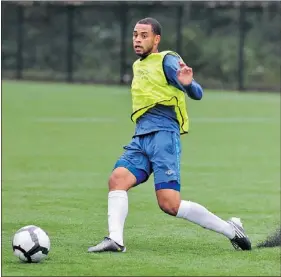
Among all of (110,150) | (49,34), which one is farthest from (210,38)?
(110,150)

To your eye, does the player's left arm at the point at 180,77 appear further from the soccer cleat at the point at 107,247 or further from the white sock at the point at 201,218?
the soccer cleat at the point at 107,247

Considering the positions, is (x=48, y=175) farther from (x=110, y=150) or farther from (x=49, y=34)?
(x=49, y=34)

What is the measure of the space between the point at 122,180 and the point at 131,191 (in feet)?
15.8

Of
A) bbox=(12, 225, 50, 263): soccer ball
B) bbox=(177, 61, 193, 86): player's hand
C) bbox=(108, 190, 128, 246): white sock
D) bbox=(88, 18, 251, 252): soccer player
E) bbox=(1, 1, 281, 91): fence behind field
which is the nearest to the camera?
bbox=(12, 225, 50, 263): soccer ball

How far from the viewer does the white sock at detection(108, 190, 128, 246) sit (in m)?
8.54

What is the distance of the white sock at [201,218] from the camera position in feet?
28.6

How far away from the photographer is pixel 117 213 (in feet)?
28.3

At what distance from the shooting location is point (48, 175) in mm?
14883

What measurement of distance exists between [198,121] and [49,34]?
1640 centimetres

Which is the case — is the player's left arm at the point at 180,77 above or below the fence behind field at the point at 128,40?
above

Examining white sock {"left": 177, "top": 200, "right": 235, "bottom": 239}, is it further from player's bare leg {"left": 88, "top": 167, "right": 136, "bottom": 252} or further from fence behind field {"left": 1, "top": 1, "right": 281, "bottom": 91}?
fence behind field {"left": 1, "top": 1, "right": 281, "bottom": 91}

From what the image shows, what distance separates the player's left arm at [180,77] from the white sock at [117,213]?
0.89 meters

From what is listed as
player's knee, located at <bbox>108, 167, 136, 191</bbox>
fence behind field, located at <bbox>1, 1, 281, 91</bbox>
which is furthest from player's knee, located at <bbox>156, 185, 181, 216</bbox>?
fence behind field, located at <bbox>1, 1, 281, 91</bbox>

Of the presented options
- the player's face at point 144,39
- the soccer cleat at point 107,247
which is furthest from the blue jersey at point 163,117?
the soccer cleat at point 107,247
